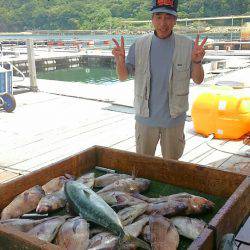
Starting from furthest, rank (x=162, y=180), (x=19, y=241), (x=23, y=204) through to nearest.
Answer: (x=162, y=180) → (x=23, y=204) → (x=19, y=241)

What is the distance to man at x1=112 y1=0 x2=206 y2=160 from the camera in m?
3.40

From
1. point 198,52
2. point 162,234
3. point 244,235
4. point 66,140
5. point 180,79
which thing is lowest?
point 66,140

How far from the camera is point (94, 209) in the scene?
2197mm

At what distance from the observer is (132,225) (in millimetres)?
2156


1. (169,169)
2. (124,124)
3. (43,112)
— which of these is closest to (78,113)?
(43,112)

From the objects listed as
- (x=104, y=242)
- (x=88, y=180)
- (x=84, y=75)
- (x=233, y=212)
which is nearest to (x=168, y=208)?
(x=233, y=212)

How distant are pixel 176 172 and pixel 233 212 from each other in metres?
0.77

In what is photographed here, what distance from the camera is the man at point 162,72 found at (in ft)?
11.2

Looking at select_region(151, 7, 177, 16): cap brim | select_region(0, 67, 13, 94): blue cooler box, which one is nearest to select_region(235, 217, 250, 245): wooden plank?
select_region(151, 7, 177, 16): cap brim

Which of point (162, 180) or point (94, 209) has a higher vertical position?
point (94, 209)

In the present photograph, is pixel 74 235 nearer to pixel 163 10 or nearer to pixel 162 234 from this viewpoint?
pixel 162 234

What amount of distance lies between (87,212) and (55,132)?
552cm

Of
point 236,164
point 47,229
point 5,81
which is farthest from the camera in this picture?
point 5,81

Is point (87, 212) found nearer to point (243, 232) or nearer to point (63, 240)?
point (63, 240)
